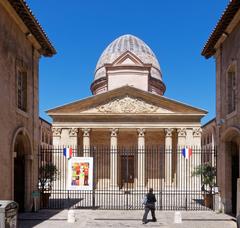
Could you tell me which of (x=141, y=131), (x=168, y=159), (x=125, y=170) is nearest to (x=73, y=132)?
(x=141, y=131)

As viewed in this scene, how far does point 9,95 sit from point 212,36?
9.29m

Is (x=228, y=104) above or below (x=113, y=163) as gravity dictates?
above

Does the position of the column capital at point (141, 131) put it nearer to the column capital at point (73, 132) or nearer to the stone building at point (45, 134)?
the column capital at point (73, 132)

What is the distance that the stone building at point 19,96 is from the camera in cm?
1303

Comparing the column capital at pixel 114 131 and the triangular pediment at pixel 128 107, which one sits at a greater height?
the triangular pediment at pixel 128 107

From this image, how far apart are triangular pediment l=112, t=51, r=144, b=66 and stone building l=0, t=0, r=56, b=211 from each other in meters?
24.2

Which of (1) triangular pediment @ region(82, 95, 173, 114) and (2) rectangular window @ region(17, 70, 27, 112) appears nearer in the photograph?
(2) rectangular window @ region(17, 70, 27, 112)

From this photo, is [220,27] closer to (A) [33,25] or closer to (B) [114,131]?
(A) [33,25]

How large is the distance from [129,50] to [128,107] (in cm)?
1672

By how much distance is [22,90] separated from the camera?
645 inches

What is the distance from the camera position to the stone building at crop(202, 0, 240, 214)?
48.6ft

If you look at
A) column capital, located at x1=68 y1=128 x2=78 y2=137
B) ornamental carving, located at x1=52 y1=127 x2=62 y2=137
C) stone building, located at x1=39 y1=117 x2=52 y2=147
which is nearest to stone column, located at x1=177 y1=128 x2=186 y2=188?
column capital, located at x1=68 y1=128 x2=78 y2=137

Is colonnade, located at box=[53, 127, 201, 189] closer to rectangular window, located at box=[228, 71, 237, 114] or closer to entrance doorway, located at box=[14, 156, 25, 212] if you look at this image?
entrance doorway, located at box=[14, 156, 25, 212]

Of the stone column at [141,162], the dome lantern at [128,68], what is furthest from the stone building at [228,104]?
the dome lantern at [128,68]
